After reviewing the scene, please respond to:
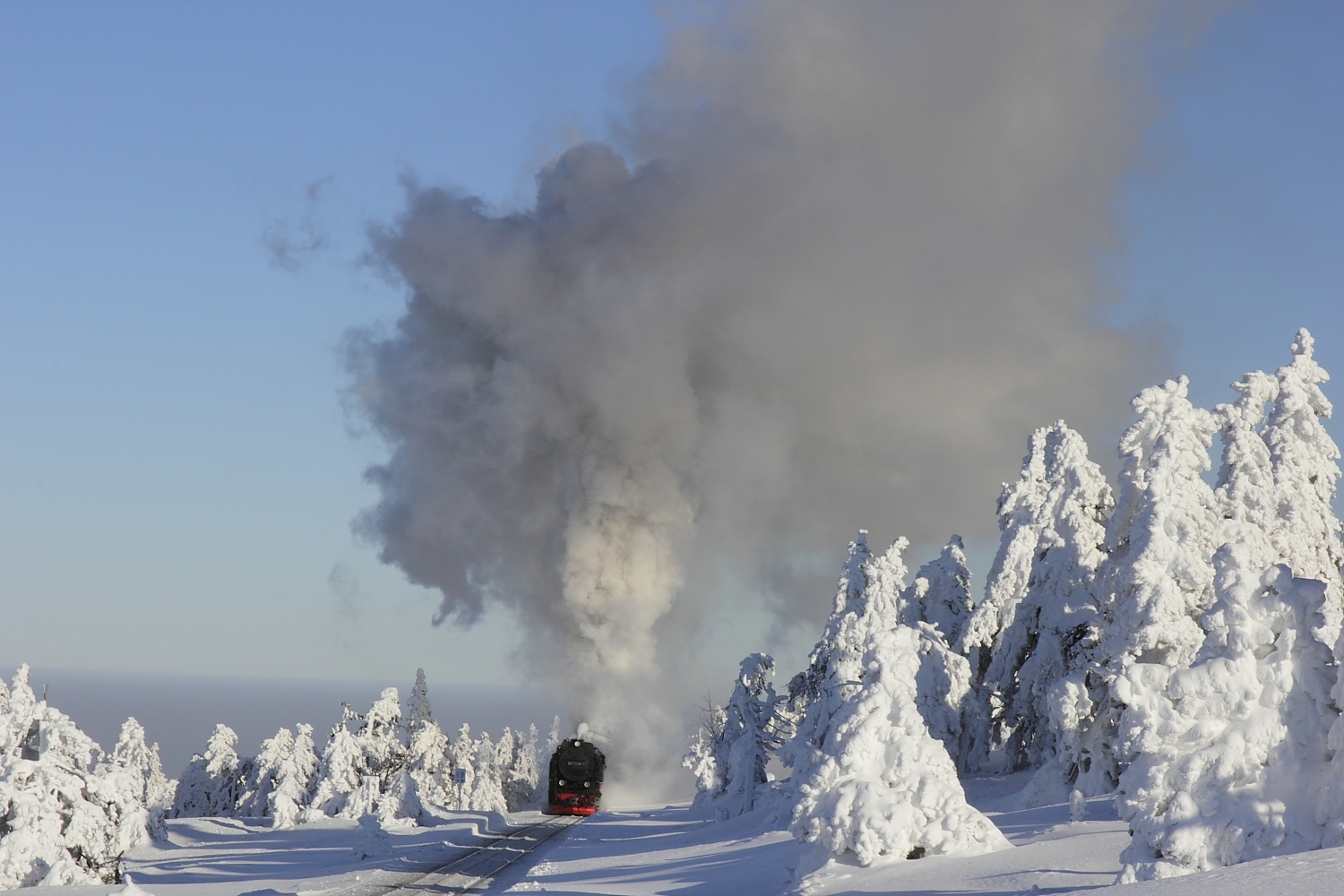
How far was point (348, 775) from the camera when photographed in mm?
60344

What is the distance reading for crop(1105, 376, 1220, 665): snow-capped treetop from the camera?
27125 mm

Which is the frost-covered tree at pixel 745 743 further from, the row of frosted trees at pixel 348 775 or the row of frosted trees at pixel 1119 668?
the row of frosted trees at pixel 348 775

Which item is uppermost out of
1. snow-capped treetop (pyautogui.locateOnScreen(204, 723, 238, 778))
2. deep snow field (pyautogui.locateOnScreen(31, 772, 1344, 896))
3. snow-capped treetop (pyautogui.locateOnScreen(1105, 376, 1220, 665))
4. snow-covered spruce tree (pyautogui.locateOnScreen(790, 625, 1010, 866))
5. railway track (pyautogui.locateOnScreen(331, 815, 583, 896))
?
snow-capped treetop (pyautogui.locateOnScreen(1105, 376, 1220, 665))

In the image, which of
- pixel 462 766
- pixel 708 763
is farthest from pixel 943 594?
pixel 462 766

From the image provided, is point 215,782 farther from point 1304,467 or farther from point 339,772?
point 1304,467

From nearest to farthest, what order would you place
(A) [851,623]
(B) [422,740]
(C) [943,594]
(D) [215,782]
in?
(A) [851,623], (C) [943,594], (B) [422,740], (D) [215,782]

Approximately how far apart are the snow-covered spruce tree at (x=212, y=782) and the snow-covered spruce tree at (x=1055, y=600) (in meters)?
55.9

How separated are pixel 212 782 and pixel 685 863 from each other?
61558 millimetres

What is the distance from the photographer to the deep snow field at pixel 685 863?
1560 centimetres

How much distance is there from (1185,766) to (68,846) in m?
24.1

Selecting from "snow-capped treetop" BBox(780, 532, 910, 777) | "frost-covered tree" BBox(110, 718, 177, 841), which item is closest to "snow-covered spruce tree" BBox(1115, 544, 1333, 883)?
"snow-capped treetop" BBox(780, 532, 910, 777)

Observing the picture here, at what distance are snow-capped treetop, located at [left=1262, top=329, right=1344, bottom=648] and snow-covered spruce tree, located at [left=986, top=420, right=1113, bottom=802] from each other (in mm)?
5482

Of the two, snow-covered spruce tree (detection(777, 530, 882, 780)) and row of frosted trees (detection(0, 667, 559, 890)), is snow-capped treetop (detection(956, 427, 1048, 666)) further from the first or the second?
row of frosted trees (detection(0, 667, 559, 890))

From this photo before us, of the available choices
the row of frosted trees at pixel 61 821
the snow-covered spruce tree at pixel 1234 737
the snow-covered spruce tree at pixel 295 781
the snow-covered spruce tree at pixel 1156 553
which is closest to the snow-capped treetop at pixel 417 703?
the snow-covered spruce tree at pixel 295 781
